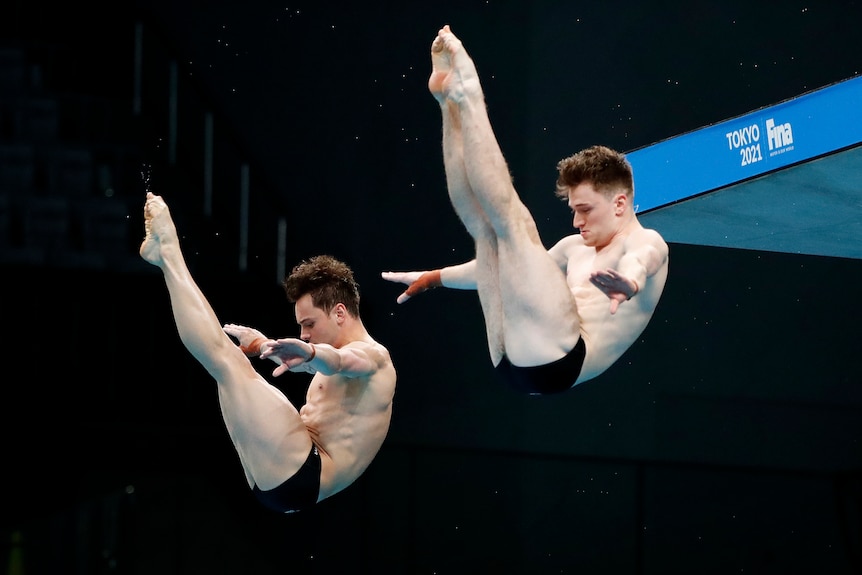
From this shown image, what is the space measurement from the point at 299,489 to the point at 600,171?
1324mm

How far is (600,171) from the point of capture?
3.40 meters

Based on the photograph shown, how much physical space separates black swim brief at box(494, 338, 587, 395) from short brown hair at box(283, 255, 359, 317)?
0.65 m

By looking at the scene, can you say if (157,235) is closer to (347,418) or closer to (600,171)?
(347,418)

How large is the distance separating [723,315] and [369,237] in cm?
214

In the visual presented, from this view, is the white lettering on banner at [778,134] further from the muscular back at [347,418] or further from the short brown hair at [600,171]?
the muscular back at [347,418]

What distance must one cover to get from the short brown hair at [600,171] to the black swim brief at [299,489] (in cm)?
116

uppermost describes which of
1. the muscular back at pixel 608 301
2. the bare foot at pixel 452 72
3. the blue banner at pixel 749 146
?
the bare foot at pixel 452 72

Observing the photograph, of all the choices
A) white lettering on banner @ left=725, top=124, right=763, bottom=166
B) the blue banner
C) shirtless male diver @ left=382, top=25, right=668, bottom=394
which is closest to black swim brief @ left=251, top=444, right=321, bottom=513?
shirtless male diver @ left=382, top=25, right=668, bottom=394

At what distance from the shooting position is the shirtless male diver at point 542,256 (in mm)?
3113

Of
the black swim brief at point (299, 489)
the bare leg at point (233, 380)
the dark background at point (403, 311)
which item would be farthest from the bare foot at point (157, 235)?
the dark background at point (403, 311)

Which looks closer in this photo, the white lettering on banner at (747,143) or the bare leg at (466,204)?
the bare leg at (466,204)

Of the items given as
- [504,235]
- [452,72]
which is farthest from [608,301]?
[452,72]

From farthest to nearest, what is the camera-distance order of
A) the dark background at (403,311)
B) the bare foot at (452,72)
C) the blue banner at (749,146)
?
the dark background at (403,311) → the blue banner at (749,146) → the bare foot at (452,72)

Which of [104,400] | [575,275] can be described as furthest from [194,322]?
[104,400]
